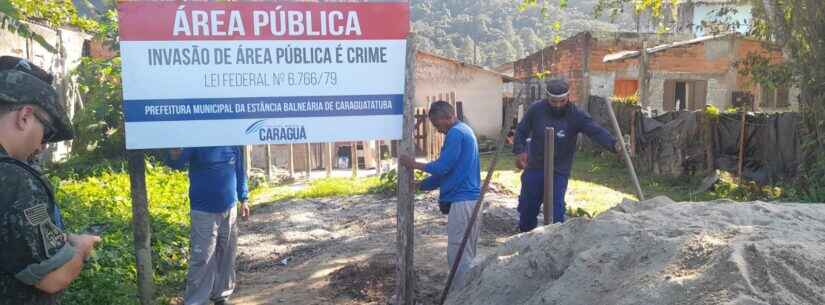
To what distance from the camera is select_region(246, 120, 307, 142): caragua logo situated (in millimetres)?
3865

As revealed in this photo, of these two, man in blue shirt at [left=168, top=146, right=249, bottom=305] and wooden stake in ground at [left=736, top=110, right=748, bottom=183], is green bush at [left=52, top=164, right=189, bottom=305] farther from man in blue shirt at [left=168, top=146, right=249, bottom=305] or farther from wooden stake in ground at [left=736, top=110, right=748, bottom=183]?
wooden stake in ground at [left=736, top=110, right=748, bottom=183]

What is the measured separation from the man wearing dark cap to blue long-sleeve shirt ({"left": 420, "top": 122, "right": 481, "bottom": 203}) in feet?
3.55

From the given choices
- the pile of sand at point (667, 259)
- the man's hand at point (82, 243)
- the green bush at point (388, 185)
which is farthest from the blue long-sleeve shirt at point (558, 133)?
the green bush at point (388, 185)

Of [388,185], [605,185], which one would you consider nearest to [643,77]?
[605,185]

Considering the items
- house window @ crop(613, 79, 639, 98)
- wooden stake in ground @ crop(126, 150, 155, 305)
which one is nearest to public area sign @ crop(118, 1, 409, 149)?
wooden stake in ground @ crop(126, 150, 155, 305)

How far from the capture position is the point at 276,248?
22.5ft

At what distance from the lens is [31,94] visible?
2.05 m

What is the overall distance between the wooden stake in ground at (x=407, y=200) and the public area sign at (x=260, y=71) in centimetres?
6

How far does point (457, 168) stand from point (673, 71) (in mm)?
15295

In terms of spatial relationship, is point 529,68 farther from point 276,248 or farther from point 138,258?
point 138,258

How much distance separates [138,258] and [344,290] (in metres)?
1.71

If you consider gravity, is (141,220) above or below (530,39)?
below

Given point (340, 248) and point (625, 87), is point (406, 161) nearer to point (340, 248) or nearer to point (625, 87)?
point (340, 248)

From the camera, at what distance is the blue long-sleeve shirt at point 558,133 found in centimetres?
549
